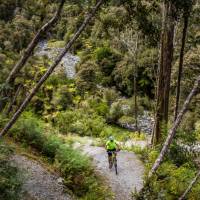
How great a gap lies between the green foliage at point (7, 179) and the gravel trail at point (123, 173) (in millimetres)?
6317

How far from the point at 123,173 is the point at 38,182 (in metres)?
5.63

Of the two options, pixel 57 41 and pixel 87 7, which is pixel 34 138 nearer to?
pixel 87 7

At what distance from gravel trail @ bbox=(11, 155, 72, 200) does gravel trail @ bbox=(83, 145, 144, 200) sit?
266cm

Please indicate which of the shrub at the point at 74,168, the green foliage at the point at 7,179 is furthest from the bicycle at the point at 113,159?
the green foliage at the point at 7,179

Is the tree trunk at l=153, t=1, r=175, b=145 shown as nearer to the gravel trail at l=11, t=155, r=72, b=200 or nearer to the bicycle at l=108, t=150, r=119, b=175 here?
the bicycle at l=108, t=150, r=119, b=175

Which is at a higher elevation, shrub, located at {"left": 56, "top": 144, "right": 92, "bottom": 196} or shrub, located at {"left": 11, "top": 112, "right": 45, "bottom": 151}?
shrub, located at {"left": 11, "top": 112, "right": 45, "bottom": 151}

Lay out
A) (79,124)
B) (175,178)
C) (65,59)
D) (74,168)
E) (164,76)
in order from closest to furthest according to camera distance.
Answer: (74,168), (175,178), (164,76), (79,124), (65,59)

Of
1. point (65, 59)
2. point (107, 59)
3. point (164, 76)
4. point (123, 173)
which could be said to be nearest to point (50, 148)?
point (123, 173)

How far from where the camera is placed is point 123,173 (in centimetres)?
1930

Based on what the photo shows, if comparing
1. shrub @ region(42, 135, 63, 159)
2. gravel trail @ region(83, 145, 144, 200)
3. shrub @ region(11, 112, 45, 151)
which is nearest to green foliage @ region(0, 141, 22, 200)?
shrub @ region(42, 135, 63, 159)

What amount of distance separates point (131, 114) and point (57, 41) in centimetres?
3046

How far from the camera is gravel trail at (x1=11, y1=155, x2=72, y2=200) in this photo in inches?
537

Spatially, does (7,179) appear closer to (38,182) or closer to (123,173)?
(38,182)

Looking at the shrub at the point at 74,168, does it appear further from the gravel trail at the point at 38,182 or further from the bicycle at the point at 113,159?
the bicycle at the point at 113,159
